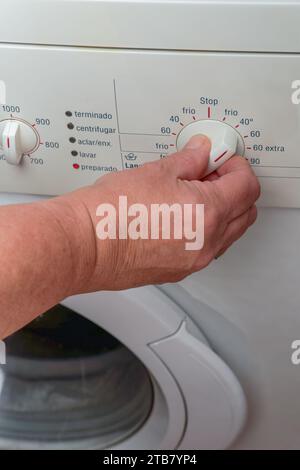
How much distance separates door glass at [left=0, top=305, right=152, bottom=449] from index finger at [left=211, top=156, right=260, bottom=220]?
13.5 inches

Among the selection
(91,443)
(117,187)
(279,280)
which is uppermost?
(117,187)

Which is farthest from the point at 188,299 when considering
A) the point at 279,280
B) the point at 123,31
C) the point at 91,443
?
the point at 91,443

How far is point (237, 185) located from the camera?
1.24 feet

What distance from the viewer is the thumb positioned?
1.24 ft

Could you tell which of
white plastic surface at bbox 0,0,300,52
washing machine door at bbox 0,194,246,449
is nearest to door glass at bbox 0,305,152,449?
washing machine door at bbox 0,194,246,449

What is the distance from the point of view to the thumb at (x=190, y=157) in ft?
1.24

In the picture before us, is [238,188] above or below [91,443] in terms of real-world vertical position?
above

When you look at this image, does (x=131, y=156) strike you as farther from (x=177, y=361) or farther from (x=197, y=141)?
(x=177, y=361)

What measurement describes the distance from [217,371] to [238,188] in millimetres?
229

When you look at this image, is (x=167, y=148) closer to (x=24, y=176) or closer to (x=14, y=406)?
(x=24, y=176)

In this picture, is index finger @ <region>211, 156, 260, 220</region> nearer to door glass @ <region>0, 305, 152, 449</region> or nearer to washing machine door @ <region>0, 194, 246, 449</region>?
washing machine door @ <region>0, 194, 246, 449</region>

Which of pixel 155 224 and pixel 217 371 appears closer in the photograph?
pixel 155 224

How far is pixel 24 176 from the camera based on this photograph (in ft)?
1.38

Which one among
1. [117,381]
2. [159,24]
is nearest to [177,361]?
[117,381]
